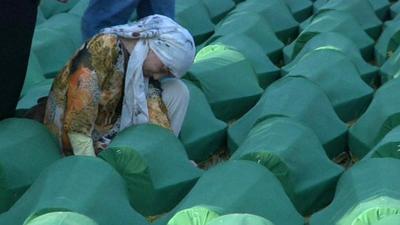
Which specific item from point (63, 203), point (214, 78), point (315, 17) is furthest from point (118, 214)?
point (315, 17)

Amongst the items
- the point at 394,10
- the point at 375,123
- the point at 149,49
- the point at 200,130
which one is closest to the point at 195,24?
the point at 394,10

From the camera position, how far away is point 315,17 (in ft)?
14.3

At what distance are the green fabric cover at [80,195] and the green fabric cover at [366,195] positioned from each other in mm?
471

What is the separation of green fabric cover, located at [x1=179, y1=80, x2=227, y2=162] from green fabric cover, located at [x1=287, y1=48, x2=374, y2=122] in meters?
0.36

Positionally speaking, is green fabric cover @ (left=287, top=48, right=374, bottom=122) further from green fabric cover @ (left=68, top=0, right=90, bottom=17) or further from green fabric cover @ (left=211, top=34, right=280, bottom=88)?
green fabric cover @ (left=68, top=0, right=90, bottom=17)

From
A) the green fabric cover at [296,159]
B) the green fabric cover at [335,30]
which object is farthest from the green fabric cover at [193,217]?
the green fabric cover at [335,30]

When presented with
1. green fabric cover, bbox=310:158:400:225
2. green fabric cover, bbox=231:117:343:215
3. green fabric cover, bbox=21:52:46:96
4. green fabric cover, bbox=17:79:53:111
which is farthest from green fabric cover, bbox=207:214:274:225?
green fabric cover, bbox=21:52:46:96

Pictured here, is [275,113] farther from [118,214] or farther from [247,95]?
[118,214]

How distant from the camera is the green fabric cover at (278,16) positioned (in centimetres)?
447

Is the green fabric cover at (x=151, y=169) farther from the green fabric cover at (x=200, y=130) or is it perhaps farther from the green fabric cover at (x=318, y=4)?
the green fabric cover at (x=318, y=4)

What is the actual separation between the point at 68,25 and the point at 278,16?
3.03ft

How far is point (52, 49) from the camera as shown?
3.85 meters

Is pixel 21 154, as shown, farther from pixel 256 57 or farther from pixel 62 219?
pixel 256 57

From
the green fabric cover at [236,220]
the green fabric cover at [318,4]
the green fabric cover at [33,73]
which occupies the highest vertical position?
the green fabric cover at [236,220]
